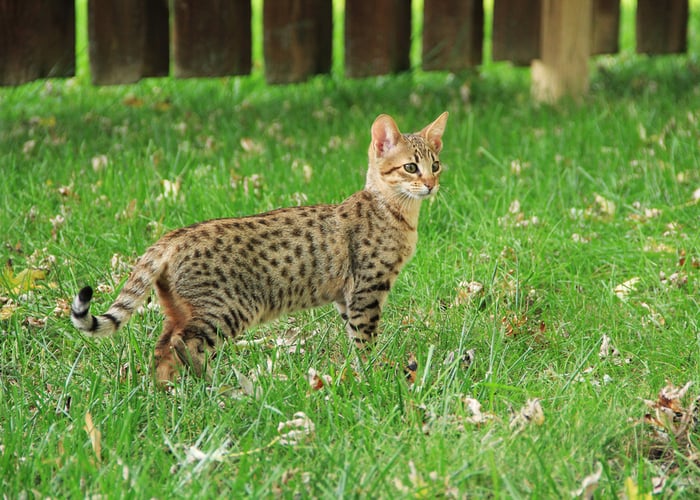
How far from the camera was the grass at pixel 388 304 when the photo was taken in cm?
320

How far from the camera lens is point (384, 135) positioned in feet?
15.3

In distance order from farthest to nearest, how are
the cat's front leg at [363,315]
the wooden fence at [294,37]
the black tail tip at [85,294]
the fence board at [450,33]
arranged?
1. the fence board at [450,33]
2. the wooden fence at [294,37]
3. the cat's front leg at [363,315]
4. the black tail tip at [85,294]

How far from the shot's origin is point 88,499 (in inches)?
117

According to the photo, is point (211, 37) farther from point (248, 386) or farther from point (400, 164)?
point (248, 386)

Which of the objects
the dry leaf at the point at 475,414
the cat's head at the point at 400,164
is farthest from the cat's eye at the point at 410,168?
the dry leaf at the point at 475,414

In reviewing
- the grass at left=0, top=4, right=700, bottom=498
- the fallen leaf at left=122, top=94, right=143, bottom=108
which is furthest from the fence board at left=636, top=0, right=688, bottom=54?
the fallen leaf at left=122, top=94, right=143, bottom=108

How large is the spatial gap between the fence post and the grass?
0.80ft

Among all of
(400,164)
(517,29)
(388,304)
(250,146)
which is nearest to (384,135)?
(400,164)

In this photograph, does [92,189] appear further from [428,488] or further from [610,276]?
[428,488]

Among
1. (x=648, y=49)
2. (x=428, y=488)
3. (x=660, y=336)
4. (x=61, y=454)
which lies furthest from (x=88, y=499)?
(x=648, y=49)

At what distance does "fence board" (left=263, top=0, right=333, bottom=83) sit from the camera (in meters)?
7.58

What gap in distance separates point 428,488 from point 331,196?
276cm

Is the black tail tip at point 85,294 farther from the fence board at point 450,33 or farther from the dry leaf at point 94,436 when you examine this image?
A: the fence board at point 450,33

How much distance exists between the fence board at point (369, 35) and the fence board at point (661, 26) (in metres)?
2.20
